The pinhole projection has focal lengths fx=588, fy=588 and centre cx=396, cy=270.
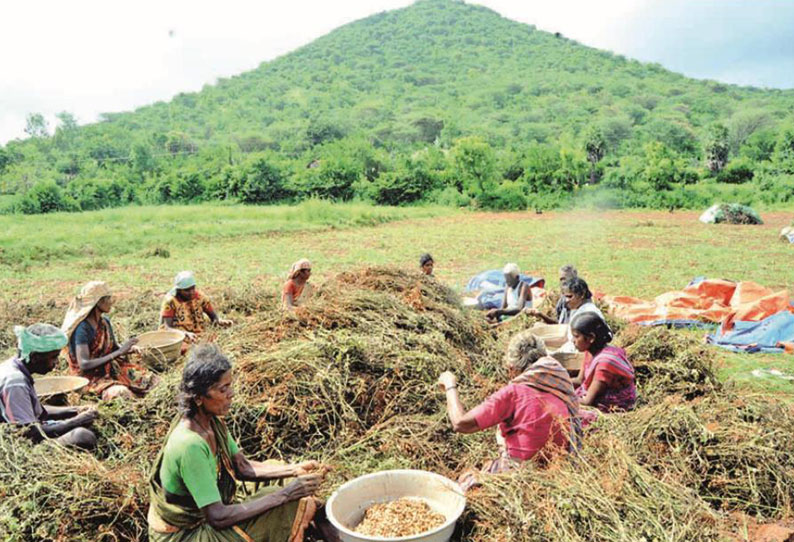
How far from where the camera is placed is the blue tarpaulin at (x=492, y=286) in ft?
26.6

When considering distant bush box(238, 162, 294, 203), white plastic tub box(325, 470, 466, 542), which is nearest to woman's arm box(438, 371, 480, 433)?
white plastic tub box(325, 470, 466, 542)

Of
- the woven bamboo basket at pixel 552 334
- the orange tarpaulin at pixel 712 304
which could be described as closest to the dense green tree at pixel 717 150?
the orange tarpaulin at pixel 712 304

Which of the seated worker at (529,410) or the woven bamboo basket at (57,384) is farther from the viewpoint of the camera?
the woven bamboo basket at (57,384)

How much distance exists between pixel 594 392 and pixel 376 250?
44.1ft

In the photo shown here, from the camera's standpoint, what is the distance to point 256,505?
254 centimetres

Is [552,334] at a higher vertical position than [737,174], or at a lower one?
higher

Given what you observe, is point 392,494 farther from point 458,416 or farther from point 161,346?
point 161,346

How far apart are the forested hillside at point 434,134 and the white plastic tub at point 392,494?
30.5 meters

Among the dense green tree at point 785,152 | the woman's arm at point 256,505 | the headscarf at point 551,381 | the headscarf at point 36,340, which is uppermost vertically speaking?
the headscarf at point 36,340

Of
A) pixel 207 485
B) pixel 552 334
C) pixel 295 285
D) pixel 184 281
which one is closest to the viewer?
pixel 207 485

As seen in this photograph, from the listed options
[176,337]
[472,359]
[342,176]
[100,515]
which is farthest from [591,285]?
[342,176]

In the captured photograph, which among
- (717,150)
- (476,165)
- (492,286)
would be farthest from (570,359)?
(717,150)

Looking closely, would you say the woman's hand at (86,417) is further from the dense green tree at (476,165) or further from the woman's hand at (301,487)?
the dense green tree at (476,165)

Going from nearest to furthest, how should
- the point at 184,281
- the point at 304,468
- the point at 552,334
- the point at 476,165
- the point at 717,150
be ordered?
1. the point at 304,468
2. the point at 552,334
3. the point at 184,281
4. the point at 476,165
5. the point at 717,150
